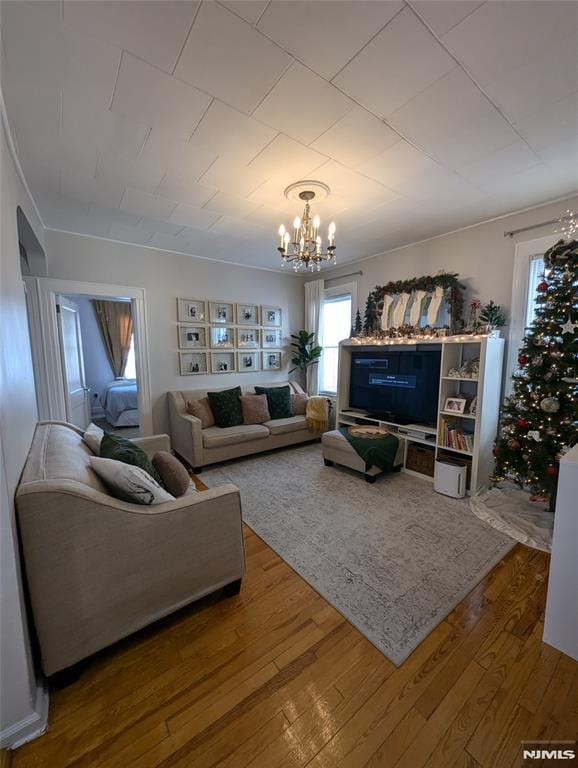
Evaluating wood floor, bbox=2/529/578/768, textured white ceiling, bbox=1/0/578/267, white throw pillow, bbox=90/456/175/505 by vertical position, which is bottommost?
wood floor, bbox=2/529/578/768

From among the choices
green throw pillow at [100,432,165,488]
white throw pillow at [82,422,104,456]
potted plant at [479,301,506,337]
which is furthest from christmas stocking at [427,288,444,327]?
white throw pillow at [82,422,104,456]

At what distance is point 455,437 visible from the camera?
9.64 ft

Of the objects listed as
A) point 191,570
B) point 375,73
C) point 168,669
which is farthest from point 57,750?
point 375,73

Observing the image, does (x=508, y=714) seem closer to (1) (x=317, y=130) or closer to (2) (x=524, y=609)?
(2) (x=524, y=609)

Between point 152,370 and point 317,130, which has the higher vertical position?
point 317,130

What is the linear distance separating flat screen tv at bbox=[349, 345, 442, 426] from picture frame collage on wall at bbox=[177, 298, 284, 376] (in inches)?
56.8

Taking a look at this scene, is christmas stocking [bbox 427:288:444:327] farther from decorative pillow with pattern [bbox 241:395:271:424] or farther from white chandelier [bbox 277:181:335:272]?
decorative pillow with pattern [bbox 241:395:271:424]

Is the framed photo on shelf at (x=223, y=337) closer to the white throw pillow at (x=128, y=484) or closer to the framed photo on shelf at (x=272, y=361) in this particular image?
the framed photo on shelf at (x=272, y=361)

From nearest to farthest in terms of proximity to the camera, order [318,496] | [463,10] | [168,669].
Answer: [463,10]
[168,669]
[318,496]

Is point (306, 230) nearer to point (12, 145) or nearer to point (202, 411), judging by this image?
point (12, 145)

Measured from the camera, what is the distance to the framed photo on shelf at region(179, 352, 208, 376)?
162 inches

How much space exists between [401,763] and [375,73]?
2.74 meters

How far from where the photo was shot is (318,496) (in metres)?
2.81

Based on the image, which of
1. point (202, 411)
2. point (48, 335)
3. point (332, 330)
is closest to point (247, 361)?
point (202, 411)
